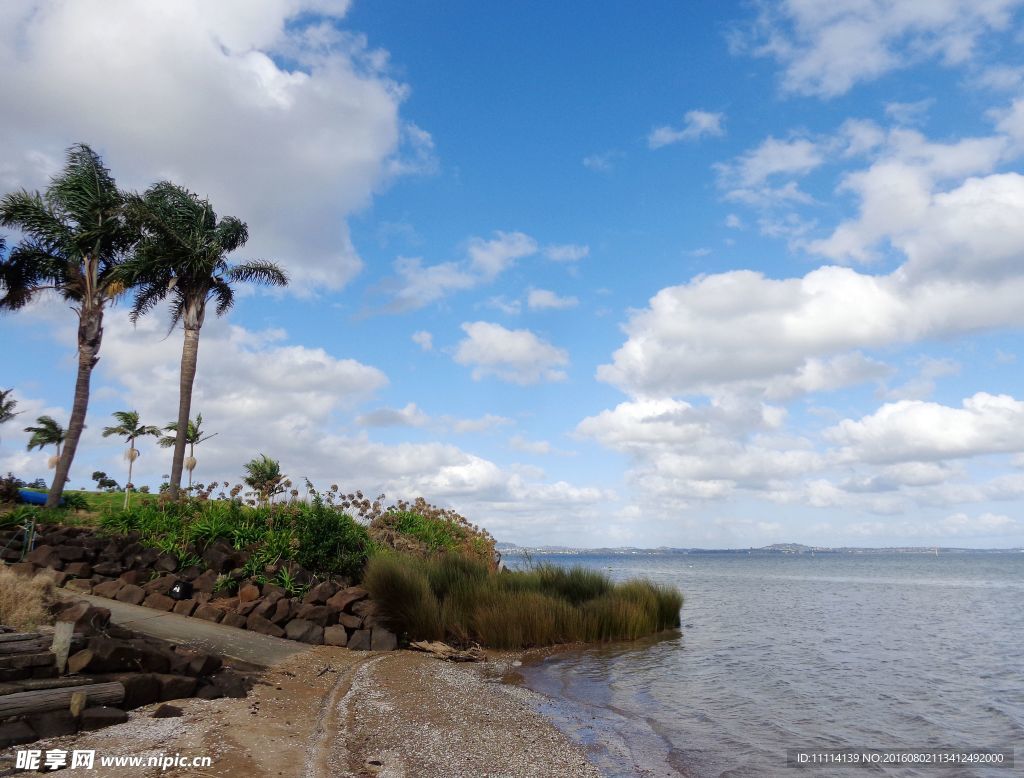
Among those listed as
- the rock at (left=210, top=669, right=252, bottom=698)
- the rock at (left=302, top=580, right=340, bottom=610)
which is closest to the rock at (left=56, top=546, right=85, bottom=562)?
the rock at (left=302, top=580, right=340, bottom=610)

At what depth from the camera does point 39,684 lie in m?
6.52

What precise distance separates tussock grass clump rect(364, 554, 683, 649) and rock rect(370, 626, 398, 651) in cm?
51

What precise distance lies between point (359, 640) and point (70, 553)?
21.3 ft

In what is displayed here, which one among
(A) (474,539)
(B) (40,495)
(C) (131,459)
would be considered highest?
(C) (131,459)

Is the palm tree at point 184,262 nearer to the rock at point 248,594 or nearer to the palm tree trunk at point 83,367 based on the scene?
the palm tree trunk at point 83,367

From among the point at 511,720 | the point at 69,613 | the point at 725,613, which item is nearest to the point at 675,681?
the point at 511,720

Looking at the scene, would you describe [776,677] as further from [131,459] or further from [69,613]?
[131,459]

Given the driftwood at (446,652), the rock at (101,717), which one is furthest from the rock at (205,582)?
the rock at (101,717)

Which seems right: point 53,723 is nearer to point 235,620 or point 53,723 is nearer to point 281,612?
point 235,620

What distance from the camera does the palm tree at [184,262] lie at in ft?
76.3

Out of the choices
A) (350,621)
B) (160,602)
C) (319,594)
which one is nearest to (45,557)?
(160,602)

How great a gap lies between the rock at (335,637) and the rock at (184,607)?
2562mm

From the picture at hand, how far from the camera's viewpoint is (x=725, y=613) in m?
26.5

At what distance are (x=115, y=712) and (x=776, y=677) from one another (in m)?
11.7
